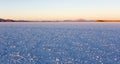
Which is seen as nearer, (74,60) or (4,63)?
(4,63)

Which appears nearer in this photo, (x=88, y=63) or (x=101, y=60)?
→ (x=88, y=63)

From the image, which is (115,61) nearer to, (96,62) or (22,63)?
(96,62)

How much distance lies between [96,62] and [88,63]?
1505 millimetres

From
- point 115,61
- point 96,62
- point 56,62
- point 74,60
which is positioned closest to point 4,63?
point 56,62

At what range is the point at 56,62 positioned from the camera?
34031mm

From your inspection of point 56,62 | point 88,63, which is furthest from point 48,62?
point 88,63

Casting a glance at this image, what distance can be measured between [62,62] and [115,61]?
8270mm

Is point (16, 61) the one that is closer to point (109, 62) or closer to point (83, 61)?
point (83, 61)

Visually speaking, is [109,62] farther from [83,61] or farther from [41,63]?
[41,63]

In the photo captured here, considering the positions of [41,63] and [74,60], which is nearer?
[41,63]

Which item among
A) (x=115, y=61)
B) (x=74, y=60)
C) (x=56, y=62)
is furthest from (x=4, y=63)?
(x=115, y=61)

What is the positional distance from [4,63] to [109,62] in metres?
15.7

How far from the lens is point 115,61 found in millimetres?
34781

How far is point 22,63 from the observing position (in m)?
33.3
